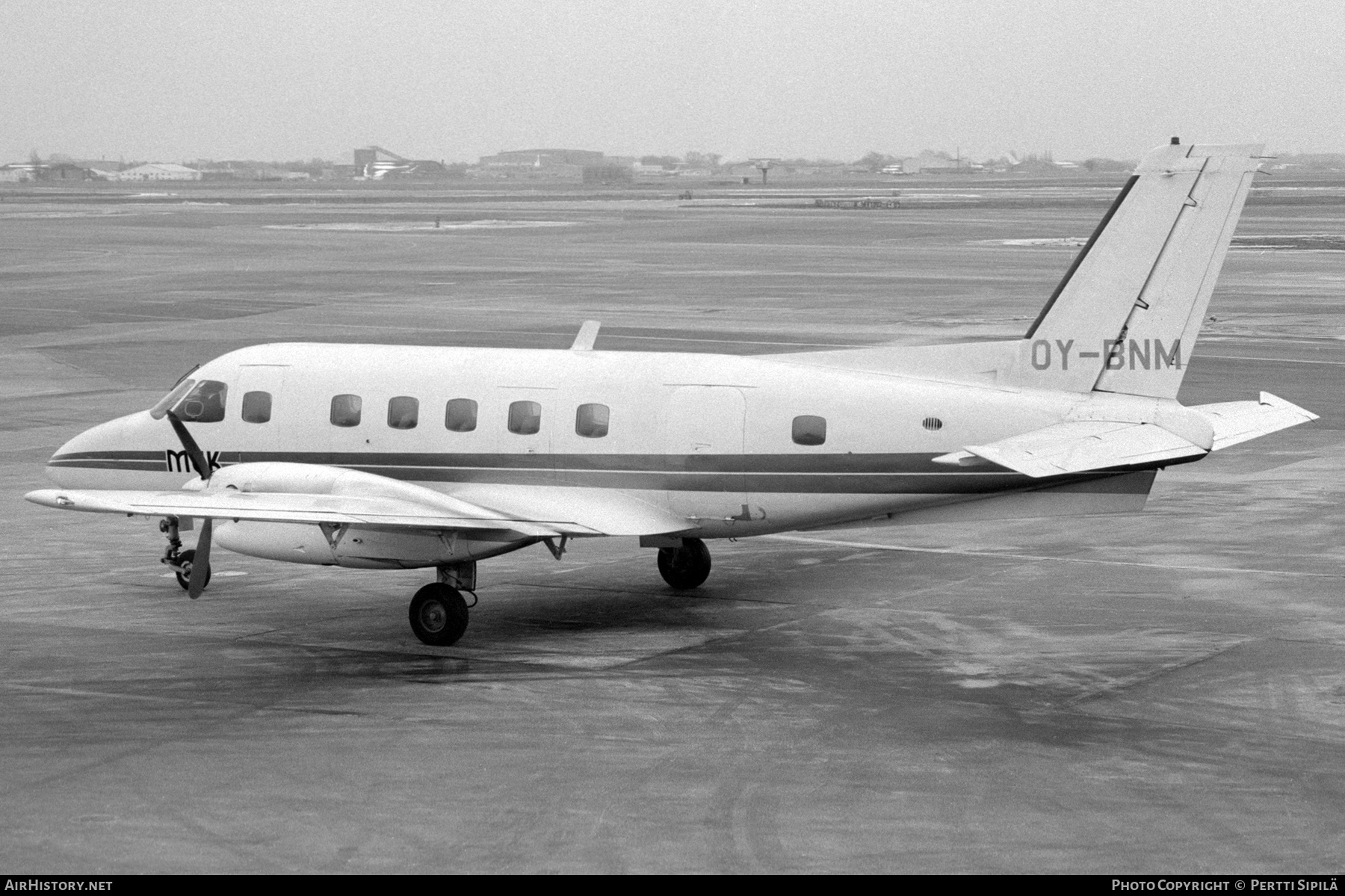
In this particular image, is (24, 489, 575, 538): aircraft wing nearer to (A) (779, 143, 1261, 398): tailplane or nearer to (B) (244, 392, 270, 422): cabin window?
(B) (244, 392, 270, 422): cabin window

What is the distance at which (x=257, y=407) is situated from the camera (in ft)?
65.5

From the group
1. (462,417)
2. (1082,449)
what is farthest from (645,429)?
(1082,449)

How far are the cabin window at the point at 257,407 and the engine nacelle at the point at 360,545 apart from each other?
7.38 ft

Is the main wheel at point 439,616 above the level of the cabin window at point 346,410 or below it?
below

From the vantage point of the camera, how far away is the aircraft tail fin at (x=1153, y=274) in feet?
58.5

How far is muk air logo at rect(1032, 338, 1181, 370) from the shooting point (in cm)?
1794

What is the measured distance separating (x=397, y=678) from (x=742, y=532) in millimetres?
4448

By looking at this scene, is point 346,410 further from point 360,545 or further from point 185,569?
point 185,569

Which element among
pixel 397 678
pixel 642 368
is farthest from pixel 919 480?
pixel 397 678

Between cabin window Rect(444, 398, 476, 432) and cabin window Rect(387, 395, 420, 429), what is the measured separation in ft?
1.30

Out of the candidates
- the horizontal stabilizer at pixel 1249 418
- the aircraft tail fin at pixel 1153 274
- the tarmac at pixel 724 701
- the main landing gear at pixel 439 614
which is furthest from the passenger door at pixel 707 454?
the horizontal stabilizer at pixel 1249 418

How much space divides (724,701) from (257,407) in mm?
7583

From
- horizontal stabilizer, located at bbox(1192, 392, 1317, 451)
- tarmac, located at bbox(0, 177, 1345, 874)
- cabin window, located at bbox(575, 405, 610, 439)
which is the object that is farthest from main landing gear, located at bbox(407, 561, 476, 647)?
horizontal stabilizer, located at bbox(1192, 392, 1317, 451)

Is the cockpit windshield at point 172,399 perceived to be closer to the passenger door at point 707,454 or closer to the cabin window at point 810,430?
the passenger door at point 707,454
